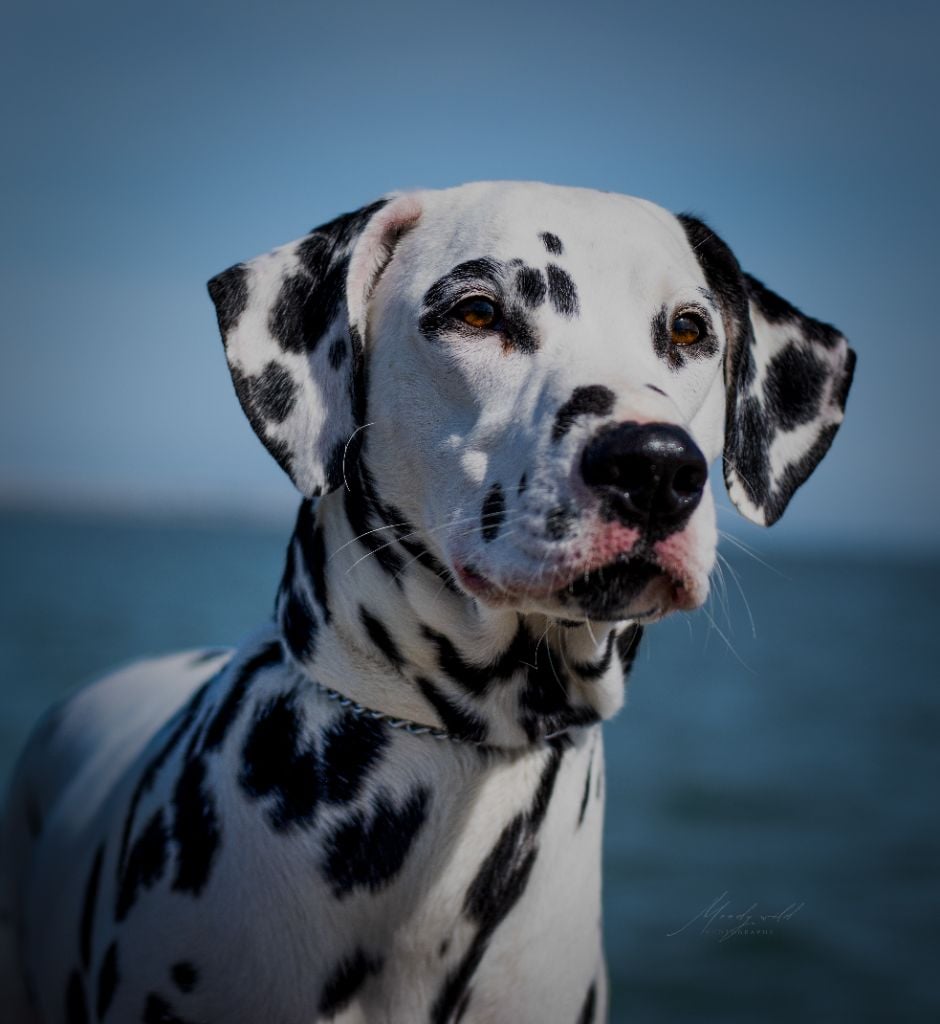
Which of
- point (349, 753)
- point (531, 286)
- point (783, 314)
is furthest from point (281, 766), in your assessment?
point (783, 314)

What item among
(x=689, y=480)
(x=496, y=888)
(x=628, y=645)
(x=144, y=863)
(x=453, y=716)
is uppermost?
(x=689, y=480)

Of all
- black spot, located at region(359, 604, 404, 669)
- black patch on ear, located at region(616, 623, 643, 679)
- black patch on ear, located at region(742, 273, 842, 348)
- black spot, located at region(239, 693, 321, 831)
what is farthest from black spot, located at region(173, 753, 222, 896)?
black patch on ear, located at region(742, 273, 842, 348)

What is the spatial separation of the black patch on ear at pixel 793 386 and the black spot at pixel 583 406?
856mm

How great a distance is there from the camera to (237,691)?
2.84 meters

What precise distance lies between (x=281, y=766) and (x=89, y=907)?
892 millimetres

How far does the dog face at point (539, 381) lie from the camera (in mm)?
2232

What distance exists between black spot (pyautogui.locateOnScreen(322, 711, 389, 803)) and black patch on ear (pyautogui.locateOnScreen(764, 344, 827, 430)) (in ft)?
4.30

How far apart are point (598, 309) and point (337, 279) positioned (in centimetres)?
64

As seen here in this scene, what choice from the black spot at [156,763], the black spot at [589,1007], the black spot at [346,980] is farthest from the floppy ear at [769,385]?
the black spot at [156,763]

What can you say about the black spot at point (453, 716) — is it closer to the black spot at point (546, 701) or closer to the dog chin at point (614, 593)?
the black spot at point (546, 701)

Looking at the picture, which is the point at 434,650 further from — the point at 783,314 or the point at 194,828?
the point at 783,314

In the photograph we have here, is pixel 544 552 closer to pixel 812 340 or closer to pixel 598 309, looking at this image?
pixel 598 309

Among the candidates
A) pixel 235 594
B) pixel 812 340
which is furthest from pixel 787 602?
pixel 812 340

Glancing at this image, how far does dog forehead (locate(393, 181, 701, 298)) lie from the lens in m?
2.62
